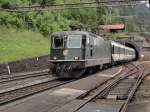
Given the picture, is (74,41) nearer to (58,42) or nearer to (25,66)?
(58,42)

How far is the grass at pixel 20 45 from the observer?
39.4 m

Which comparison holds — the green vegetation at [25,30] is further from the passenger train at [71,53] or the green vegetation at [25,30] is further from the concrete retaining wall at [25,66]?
the passenger train at [71,53]

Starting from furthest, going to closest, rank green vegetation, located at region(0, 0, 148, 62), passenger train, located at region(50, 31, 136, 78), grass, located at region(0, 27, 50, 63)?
green vegetation, located at region(0, 0, 148, 62) < grass, located at region(0, 27, 50, 63) < passenger train, located at region(50, 31, 136, 78)

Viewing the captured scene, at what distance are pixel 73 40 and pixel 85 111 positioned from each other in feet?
48.5

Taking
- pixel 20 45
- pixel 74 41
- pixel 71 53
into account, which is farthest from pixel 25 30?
pixel 71 53

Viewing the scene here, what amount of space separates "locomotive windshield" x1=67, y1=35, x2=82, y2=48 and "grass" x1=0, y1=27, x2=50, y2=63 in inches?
377

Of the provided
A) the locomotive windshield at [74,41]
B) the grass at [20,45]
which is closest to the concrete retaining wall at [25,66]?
the grass at [20,45]

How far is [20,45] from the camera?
44.7 metres

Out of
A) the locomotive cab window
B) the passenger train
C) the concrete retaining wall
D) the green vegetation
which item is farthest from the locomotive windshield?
the green vegetation

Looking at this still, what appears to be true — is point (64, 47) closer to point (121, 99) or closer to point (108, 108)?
point (121, 99)

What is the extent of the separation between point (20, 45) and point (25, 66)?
6.72m

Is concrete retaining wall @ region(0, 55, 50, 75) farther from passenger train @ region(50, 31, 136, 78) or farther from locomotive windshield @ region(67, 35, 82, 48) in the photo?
locomotive windshield @ region(67, 35, 82, 48)

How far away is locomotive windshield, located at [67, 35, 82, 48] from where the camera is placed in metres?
27.8

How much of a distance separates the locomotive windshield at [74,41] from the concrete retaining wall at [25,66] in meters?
7.85
